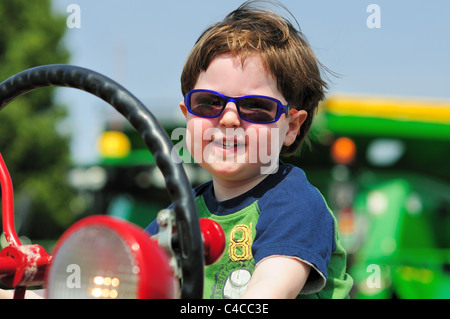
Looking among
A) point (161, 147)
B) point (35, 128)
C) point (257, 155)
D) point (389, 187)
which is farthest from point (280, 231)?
point (35, 128)

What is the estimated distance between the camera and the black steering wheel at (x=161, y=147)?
0.68 meters

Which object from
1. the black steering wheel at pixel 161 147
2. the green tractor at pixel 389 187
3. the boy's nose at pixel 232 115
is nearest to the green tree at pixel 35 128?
the green tractor at pixel 389 187

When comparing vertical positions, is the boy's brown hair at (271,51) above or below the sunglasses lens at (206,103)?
above

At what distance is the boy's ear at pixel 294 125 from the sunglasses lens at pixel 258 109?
22 centimetres

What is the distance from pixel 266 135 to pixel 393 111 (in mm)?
4219

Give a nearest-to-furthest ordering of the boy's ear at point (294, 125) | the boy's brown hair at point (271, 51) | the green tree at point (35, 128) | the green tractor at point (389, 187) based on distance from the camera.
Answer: the boy's brown hair at point (271, 51) → the boy's ear at point (294, 125) → the green tractor at point (389, 187) → the green tree at point (35, 128)

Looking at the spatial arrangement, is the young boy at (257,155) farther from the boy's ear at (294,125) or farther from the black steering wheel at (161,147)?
the black steering wheel at (161,147)

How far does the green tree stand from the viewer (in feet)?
44.6

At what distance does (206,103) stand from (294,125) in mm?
317

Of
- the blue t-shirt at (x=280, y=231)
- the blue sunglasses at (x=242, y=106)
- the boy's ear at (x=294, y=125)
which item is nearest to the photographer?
the blue t-shirt at (x=280, y=231)

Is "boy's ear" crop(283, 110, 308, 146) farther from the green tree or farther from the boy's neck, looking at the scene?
the green tree

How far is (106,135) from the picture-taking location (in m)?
5.71

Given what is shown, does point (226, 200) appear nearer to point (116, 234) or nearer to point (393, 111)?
point (116, 234)
